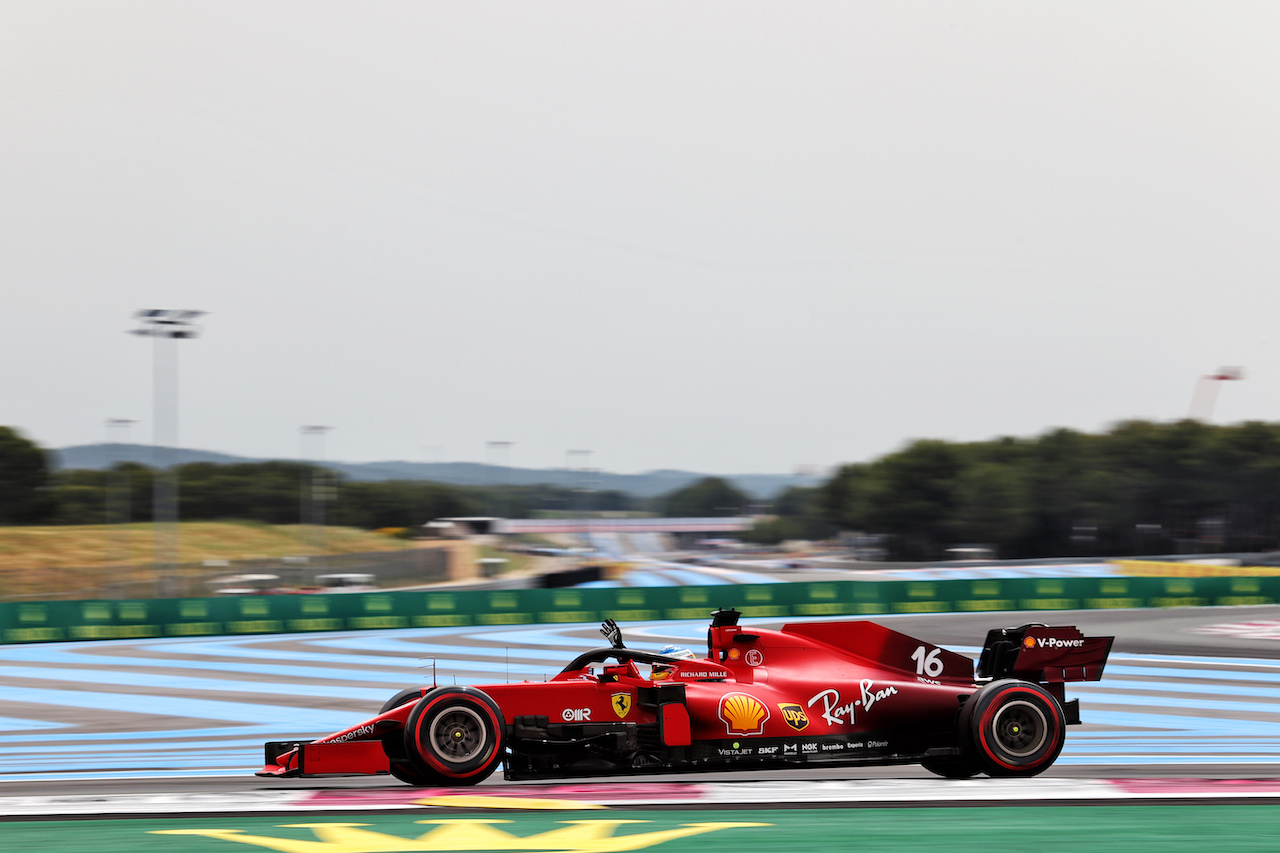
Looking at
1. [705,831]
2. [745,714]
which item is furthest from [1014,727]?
[705,831]

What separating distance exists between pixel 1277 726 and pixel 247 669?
1259cm

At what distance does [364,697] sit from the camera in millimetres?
13523

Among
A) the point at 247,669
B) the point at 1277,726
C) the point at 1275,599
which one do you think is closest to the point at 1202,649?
the point at 1277,726

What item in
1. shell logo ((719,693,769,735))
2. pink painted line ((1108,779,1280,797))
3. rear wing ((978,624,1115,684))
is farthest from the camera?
rear wing ((978,624,1115,684))

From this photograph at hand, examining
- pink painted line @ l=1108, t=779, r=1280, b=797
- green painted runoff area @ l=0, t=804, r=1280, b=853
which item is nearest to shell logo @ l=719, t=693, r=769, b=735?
green painted runoff area @ l=0, t=804, r=1280, b=853

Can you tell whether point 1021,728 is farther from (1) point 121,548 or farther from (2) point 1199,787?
(1) point 121,548

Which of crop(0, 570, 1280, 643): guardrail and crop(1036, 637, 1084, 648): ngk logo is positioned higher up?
crop(1036, 637, 1084, 648): ngk logo

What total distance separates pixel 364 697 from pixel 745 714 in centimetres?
717

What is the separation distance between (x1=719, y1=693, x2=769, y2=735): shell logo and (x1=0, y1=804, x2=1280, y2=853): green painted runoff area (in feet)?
2.61

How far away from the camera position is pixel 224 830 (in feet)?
20.7

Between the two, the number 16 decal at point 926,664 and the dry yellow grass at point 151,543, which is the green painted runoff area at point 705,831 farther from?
the dry yellow grass at point 151,543

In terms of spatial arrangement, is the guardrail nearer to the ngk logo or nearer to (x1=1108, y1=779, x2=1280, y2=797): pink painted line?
the ngk logo

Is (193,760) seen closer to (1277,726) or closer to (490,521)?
(1277,726)

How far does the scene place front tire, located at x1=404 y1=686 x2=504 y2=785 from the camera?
721 centimetres
